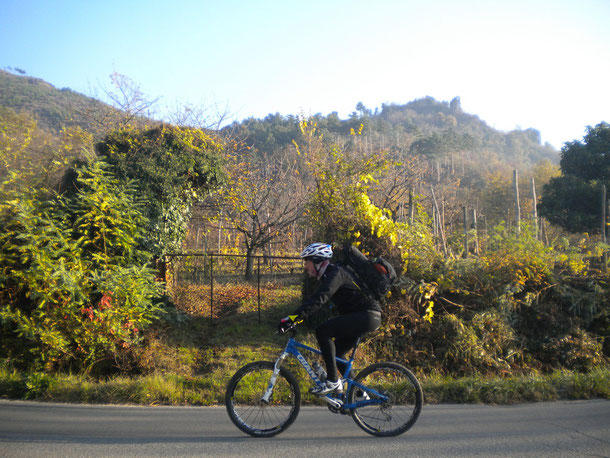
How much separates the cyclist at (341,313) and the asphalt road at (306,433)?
66 cm

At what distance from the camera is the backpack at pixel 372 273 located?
4.38 metres

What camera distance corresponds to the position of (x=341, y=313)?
15.1 feet

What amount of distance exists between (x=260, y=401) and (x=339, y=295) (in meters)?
1.45

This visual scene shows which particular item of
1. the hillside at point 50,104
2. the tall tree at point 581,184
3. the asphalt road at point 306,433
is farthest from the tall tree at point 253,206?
the tall tree at point 581,184

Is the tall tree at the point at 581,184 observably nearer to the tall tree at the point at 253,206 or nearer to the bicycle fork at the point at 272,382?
the tall tree at the point at 253,206

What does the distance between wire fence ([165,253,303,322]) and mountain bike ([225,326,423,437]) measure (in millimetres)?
4692

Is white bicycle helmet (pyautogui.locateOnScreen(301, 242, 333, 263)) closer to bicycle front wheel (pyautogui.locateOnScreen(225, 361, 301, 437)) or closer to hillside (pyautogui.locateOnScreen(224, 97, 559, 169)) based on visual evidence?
bicycle front wheel (pyautogui.locateOnScreen(225, 361, 301, 437))

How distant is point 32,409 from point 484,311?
7.92 metres

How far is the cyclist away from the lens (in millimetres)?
4398

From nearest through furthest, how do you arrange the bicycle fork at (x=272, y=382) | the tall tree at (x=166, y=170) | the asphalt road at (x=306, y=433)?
the asphalt road at (x=306, y=433)
the bicycle fork at (x=272, y=382)
the tall tree at (x=166, y=170)

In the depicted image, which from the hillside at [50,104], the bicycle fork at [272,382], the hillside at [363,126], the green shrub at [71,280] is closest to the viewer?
the bicycle fork at [272,382]

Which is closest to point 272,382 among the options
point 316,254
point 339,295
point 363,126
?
point 339,295

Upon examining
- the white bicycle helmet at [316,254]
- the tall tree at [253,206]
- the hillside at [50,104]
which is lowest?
the white bicycle helmet at [316,254]

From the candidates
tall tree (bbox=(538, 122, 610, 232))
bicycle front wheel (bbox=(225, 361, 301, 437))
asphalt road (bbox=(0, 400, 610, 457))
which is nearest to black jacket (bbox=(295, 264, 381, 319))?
bicycle front wheel (bbox=(225, 361, 301, 437))
